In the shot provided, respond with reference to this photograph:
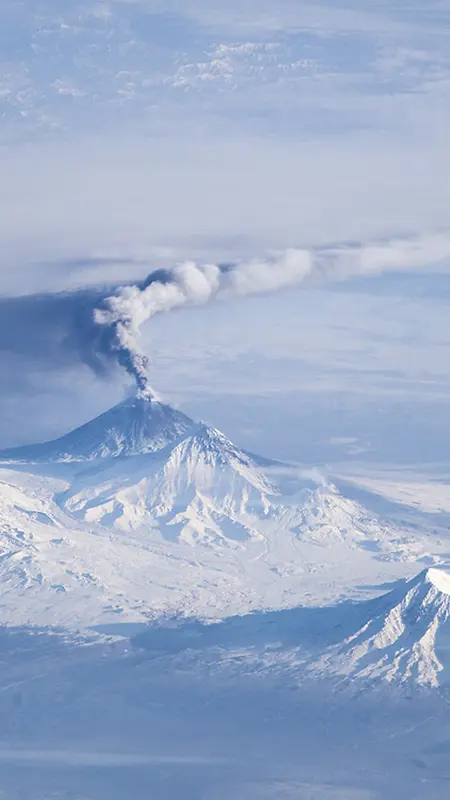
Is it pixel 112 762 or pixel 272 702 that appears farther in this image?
pixel 272 702

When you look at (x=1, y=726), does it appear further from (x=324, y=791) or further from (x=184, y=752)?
(x=324, y=791)

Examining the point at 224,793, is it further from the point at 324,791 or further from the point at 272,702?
the point at 272,702

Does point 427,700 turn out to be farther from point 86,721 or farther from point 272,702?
point 86,721

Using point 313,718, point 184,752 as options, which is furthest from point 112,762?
point 313,718

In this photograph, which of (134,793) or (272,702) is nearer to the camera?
(134,793)

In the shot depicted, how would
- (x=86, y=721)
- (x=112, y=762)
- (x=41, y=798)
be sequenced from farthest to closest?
(x=86, y=721), (x=112, y=762), (x=41, y=798)

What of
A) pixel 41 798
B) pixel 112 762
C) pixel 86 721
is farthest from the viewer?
pixel 86 721

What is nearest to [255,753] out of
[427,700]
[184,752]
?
[184,752]

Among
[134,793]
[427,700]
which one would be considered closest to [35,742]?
Answer: [134,793]
